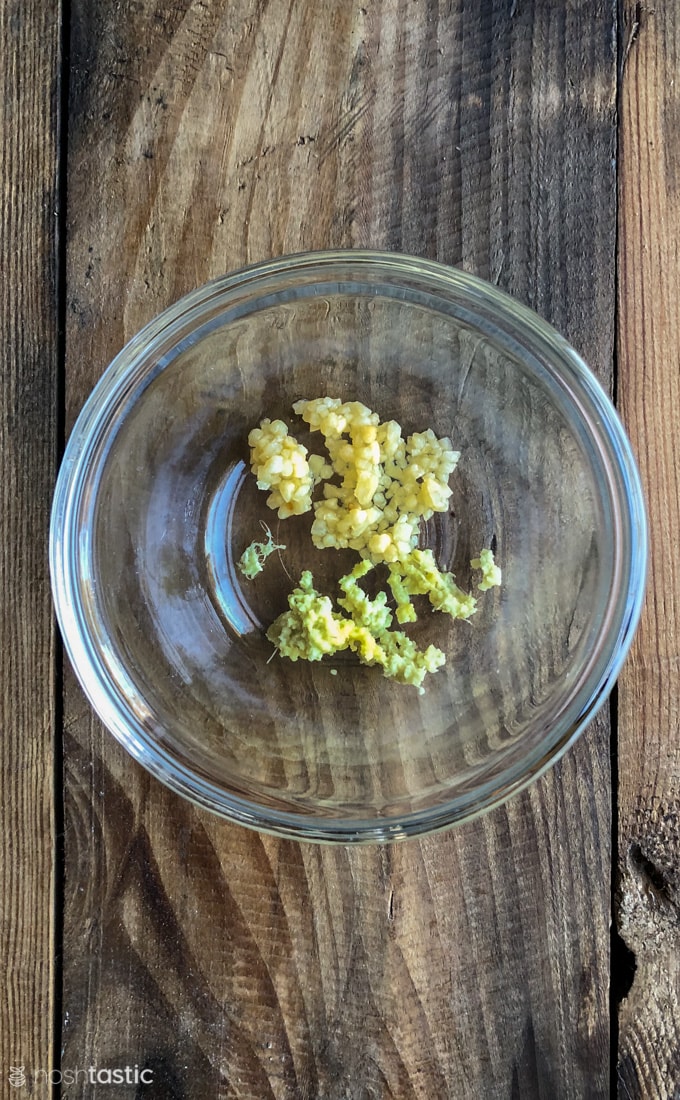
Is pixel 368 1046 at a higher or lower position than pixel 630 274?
lower

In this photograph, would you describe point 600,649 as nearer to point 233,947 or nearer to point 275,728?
point 275,728

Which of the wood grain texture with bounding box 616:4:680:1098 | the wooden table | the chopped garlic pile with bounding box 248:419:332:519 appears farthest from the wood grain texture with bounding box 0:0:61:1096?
the wood grain texture with bounding box 616:4:680:1098

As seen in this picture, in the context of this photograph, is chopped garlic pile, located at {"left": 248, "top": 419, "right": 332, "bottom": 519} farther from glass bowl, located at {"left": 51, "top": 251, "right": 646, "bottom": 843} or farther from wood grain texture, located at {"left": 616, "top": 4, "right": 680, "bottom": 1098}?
wood grain texture, located at {"left": 616, "top": 4, "right": 680, "bottom": 1098}

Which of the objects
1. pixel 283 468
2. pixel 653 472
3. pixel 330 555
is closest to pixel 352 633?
pixel 330 555

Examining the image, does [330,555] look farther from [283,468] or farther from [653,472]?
[653,472]

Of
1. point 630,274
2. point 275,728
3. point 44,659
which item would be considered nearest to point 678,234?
point 630,274

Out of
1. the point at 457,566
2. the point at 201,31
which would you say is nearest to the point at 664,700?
the point at 457,566

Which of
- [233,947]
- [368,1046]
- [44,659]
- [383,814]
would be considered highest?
[44,659]
